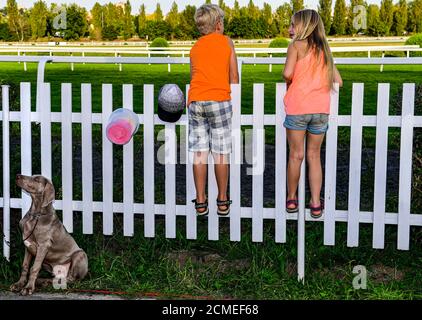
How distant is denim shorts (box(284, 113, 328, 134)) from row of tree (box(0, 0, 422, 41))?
46993 millimetres

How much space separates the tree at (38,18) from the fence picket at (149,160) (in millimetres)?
51887

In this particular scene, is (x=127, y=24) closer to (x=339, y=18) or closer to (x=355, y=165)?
(x=339, y=18)

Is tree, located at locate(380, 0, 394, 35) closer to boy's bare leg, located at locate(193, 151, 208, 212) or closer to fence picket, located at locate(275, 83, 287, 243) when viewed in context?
fence picket, located at locate(275, 83, 287, 243)

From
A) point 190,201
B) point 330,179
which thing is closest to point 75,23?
point 190,201

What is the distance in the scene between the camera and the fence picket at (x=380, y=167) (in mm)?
5426

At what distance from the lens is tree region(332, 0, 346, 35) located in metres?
57.1

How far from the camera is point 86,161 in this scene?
5.91 metres

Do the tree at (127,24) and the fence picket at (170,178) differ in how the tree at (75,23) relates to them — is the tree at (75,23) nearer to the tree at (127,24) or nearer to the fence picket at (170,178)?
the tree at (127,24)

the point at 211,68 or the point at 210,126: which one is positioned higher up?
the point at 211,68

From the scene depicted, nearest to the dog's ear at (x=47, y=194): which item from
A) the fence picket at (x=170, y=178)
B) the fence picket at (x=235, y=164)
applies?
the fence picket at (x=170, y=178)

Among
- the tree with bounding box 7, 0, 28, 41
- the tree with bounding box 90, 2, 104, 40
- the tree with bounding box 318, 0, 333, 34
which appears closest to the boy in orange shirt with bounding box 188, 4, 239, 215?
the tree with bounding box 318, 0, 333, 34

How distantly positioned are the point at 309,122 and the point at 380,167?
776 millimetres

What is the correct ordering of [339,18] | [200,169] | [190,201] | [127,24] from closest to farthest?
1. [200,169]
2. [190,201]
3. [339,18]
4. [127,24]
